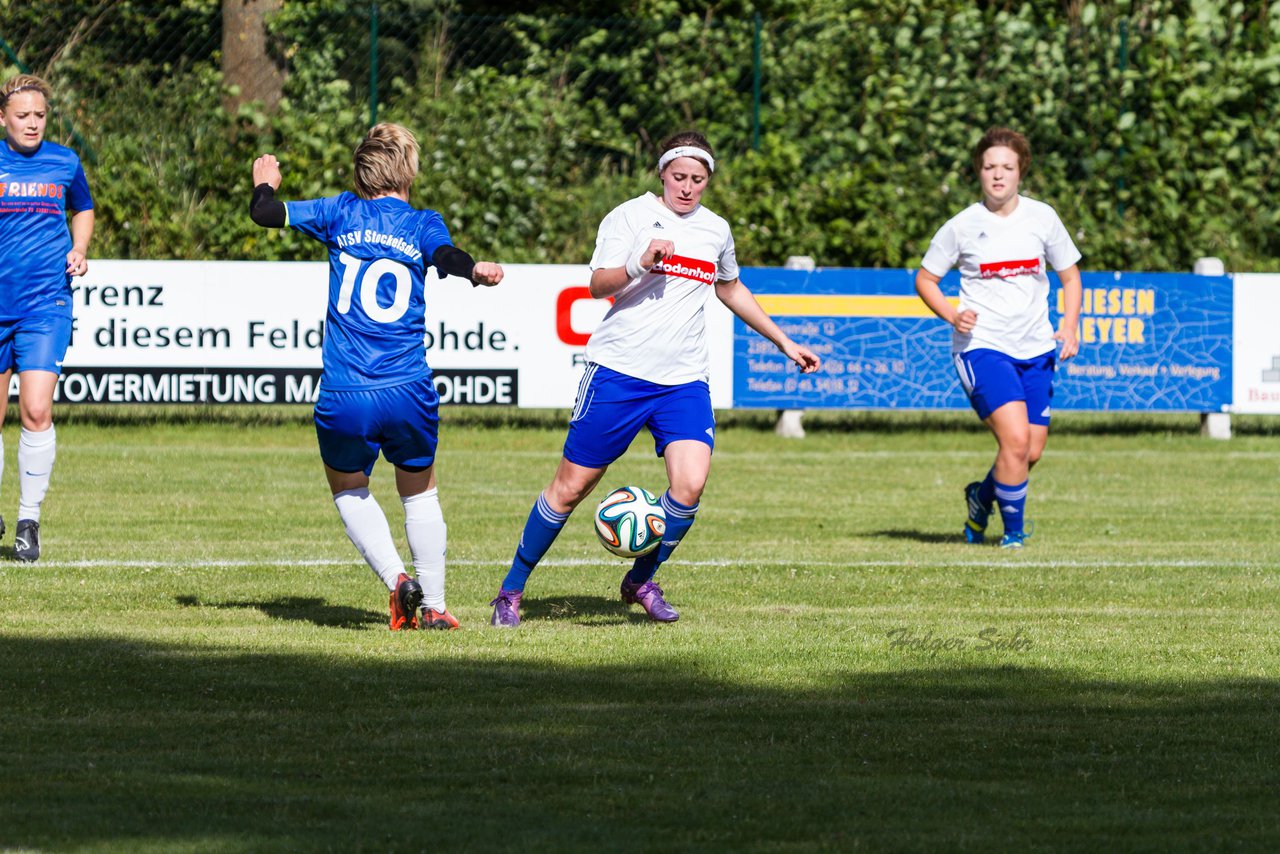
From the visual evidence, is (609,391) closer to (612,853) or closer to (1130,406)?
(612,853)

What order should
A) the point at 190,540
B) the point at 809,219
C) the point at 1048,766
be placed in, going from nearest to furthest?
the point at 1048,766
the point at 190,540
the point at 809,219

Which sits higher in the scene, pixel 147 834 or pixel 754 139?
pixel 754 139

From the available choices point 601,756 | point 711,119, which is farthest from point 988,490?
point 711,119

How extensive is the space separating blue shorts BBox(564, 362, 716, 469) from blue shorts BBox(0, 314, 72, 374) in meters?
3.02

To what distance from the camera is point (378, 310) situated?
7.21 meters

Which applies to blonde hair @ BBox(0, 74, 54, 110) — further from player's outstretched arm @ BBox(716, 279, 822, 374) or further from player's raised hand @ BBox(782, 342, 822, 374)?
player's raised hand @ BBox(782, 342, 822, 374)

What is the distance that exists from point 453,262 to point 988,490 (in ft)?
16.0

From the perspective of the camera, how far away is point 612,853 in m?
4.40

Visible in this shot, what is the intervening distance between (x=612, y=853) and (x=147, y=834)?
1.02 m

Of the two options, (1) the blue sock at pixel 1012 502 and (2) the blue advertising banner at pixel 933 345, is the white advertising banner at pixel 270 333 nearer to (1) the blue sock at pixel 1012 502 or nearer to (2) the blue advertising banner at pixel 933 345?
(2) the blue advertising banner at pixel 933 345

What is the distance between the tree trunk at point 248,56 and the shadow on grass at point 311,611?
14.6 meters

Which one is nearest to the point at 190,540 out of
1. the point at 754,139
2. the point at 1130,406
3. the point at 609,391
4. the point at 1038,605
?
the point at 609,391

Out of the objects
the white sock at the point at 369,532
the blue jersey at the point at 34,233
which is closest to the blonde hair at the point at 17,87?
the blue jersey at the point at 34,233

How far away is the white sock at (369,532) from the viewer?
7.57m
